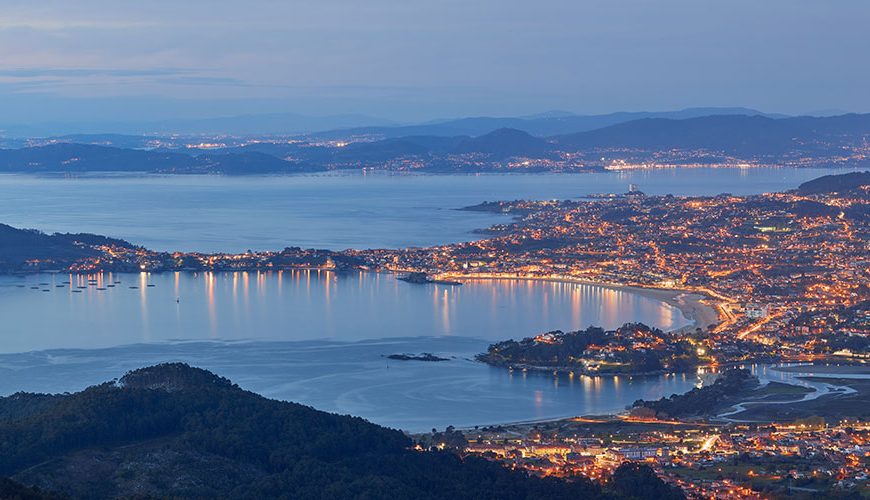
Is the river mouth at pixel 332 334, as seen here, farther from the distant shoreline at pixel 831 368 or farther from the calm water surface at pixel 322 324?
the distant shoreline at pixel 831 368

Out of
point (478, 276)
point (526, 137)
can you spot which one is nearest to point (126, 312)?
point (478, 276)

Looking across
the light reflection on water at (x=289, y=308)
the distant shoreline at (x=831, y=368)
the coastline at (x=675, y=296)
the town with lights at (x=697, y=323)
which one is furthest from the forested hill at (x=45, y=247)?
the distant shoreline at (x=831, y=368)

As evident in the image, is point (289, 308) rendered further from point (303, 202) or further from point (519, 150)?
point (519, 150)

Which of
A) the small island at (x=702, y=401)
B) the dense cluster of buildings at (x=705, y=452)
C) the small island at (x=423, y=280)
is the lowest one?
the dense cluster of buildings at (x=705, y=452)

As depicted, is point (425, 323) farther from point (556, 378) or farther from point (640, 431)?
point (640, 431)

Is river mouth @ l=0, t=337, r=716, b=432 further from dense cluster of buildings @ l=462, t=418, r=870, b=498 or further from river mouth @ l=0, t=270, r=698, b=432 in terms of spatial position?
dense cluster of buildings @ l=462, t=418, r=870, b=498

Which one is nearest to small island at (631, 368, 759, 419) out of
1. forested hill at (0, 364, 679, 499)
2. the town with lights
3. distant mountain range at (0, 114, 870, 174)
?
the town with lights
